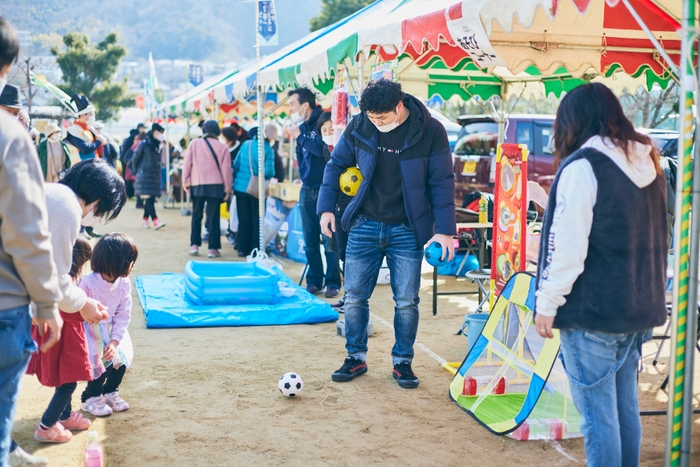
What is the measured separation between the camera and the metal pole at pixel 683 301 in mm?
2619

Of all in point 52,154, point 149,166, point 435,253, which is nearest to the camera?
point 435,253

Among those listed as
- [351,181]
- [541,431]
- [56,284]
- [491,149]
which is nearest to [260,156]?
[491,149]

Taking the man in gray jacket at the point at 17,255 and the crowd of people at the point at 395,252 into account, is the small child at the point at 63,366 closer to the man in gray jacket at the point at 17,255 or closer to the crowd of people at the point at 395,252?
the crowd of people at the point at 395,252

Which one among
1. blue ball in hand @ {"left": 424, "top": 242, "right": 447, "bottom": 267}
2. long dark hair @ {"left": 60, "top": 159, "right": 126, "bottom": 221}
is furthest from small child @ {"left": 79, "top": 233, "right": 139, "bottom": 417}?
blue ball in hand @ {"left": 424, "top": 242, "right": 447, "bottom": 267}

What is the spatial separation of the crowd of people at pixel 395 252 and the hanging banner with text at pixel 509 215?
21.4 inches

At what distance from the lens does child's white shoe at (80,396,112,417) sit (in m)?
4.12

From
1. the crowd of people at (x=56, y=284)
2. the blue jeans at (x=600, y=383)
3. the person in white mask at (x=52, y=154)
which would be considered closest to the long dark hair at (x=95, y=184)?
the crowd of people at (x=56, y=284)

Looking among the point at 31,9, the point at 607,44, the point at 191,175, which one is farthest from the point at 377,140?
the point at 31,9

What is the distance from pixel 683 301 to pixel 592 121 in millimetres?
734

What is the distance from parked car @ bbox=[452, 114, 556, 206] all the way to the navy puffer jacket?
6567 mm

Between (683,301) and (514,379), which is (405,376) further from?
(683,301)

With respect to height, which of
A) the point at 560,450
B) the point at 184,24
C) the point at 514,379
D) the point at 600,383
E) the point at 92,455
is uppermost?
the point at 184,24

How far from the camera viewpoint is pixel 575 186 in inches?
102

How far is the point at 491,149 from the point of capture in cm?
1159
